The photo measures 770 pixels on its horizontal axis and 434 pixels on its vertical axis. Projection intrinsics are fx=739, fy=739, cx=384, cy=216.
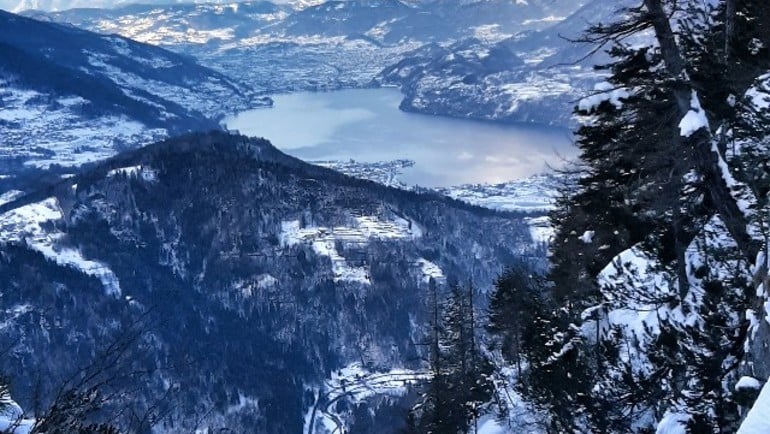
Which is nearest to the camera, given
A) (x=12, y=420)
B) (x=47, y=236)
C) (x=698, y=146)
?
(x=12, y=420)

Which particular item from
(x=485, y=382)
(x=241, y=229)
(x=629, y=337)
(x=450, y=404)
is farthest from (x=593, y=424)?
(x=241, y=229)

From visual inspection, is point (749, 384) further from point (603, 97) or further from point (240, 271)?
point (240, 271)

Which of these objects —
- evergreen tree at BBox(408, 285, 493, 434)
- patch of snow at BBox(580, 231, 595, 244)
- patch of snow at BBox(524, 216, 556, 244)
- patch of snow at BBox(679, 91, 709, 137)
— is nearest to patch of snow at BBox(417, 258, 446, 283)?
patch of snow at BBox(524, 216, 556, 244)

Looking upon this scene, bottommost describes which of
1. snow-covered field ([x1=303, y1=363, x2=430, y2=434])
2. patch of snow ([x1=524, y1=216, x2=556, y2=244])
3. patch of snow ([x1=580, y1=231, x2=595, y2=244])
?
snow-covered field ([x1=303, y1=363, x2=430, y2=434])

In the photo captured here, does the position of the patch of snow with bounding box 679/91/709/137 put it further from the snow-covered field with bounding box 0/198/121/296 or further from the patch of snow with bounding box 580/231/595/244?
the snow-covered field with bounding box 0/198/121/296

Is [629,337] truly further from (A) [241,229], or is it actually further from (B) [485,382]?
(A) [241,229]

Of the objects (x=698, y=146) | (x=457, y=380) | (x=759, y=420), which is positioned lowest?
(x=457, y=380)

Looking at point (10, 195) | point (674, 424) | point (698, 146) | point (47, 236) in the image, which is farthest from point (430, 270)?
point (698, 146)

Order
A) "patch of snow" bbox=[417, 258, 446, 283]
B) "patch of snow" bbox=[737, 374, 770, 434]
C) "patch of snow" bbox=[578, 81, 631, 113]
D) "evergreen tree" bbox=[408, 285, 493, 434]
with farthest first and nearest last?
"patch of snow" bbox=[417, 258, 446, 283] < "evergreen tree" bbox=[408, 285, 493, 434] < "patch of snow" bbox=[578, 81, 631, 113] < "patch of snow" bbox=[737, 374, 770, 434]

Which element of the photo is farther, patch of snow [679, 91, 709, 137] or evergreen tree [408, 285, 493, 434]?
evergreen tree [408, 285, 493, 434]

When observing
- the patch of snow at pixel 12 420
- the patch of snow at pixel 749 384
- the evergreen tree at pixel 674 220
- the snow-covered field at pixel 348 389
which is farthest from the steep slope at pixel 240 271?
the patch of snow at pixel 749 384
